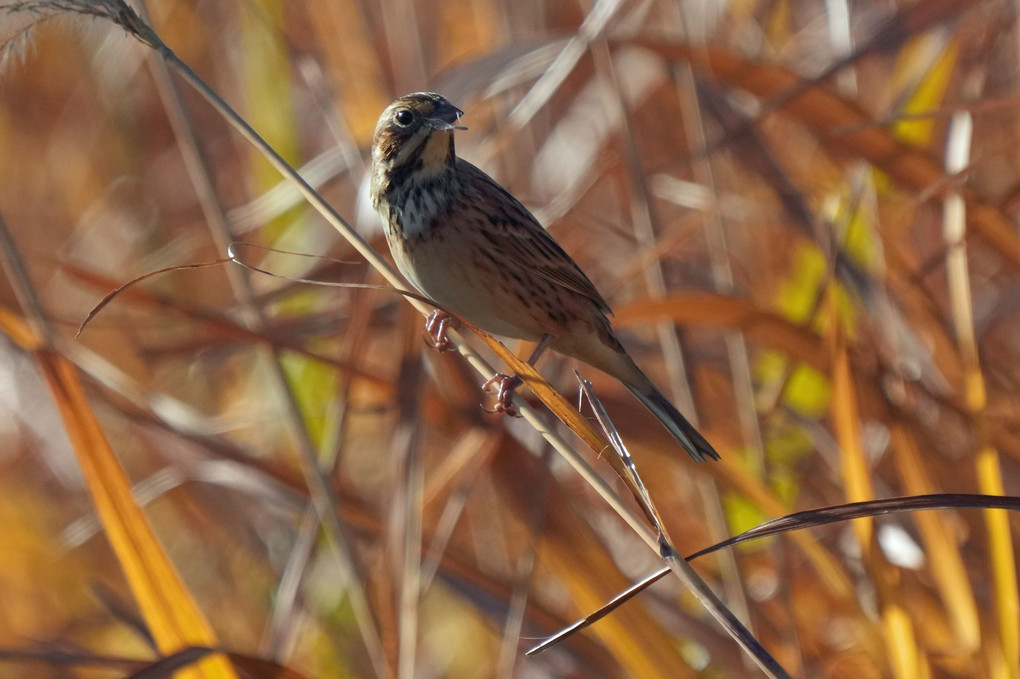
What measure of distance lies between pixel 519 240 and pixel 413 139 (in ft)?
1.27

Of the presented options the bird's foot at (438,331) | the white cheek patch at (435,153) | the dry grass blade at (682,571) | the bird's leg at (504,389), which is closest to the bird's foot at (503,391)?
the bird's leg at (504,389)

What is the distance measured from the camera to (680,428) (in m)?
2.26

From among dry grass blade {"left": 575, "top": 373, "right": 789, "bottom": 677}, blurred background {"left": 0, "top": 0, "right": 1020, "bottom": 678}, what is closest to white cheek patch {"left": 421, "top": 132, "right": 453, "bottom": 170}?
blurred background {"left": 0, "top": 0, "right": 1020, "bottom": 678}

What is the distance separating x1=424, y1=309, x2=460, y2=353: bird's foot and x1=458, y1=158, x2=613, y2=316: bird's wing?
27 centimetres

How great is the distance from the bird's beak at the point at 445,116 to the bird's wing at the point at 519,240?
0.28 meters

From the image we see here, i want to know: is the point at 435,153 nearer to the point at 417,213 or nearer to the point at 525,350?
the point at 417,213

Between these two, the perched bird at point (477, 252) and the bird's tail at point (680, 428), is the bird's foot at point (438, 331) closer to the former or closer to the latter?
the perched bird at point (477, 252)

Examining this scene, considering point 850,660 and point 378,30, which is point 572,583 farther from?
point 378,30

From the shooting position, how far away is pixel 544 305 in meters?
2.64

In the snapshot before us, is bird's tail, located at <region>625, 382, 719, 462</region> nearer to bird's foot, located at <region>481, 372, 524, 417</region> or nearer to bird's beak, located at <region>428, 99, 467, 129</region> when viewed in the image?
bird's foot, located at <region>481, 372, 524, 417</region>

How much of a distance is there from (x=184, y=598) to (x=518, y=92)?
2.19 metres

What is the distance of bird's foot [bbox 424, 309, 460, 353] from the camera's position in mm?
2230

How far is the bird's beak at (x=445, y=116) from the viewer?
2209mm

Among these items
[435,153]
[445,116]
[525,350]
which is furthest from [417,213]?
[525,350]
